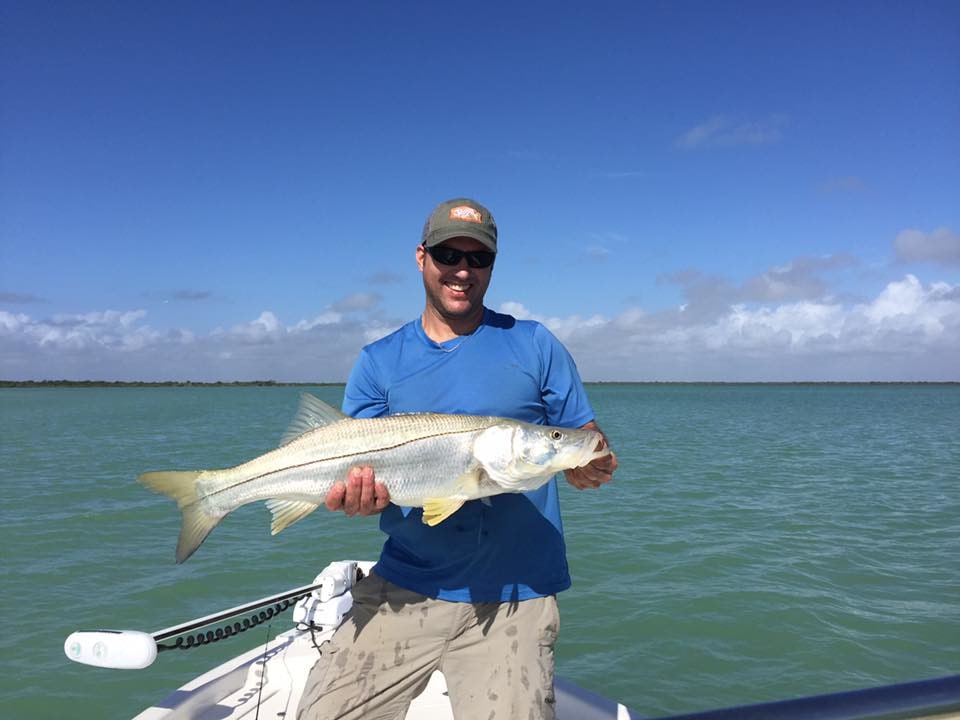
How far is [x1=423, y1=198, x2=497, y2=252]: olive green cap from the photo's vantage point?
382 cm

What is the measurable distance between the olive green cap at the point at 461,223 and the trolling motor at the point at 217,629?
2890 millimetres

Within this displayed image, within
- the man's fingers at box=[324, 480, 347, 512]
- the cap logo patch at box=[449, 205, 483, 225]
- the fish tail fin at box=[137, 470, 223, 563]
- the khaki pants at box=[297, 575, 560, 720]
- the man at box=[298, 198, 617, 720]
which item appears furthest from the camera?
the cap logo patch at box=[449, 205, 483, 225]

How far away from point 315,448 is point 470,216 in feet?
5.37

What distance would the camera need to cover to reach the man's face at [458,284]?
12.8 ft

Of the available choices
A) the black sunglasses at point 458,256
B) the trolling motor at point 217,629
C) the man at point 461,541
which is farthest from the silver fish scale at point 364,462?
the trolling motor at point 217,629

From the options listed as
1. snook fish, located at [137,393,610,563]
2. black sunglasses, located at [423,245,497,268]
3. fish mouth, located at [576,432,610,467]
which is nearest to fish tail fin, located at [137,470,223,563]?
snook fish, located at [137,393,610,563]

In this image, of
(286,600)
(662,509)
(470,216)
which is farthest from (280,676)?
(662,509)

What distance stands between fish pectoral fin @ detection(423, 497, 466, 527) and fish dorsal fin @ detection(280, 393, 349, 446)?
2.56 ft

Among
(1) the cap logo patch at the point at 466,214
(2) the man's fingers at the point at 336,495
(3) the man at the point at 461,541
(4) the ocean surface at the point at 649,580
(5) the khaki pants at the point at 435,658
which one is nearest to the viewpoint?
(5) the khaki pants at the point at 435,658

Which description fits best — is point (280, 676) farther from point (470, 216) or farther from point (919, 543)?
point (919, 543)

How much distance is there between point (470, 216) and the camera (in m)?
3.86

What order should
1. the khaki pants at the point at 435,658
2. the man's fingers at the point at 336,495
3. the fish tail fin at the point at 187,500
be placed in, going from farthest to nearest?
the fish tail fin at the point at 187,500 < the man's fingers at the point at 336,495 < the khaki pants at the point at 435,658

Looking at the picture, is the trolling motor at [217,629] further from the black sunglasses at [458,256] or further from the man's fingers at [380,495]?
the black sunglasses at [458,256]

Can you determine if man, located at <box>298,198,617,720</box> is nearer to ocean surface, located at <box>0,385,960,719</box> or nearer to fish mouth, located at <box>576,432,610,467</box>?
fish mouth, located at <box>576,432,610,467</box>
